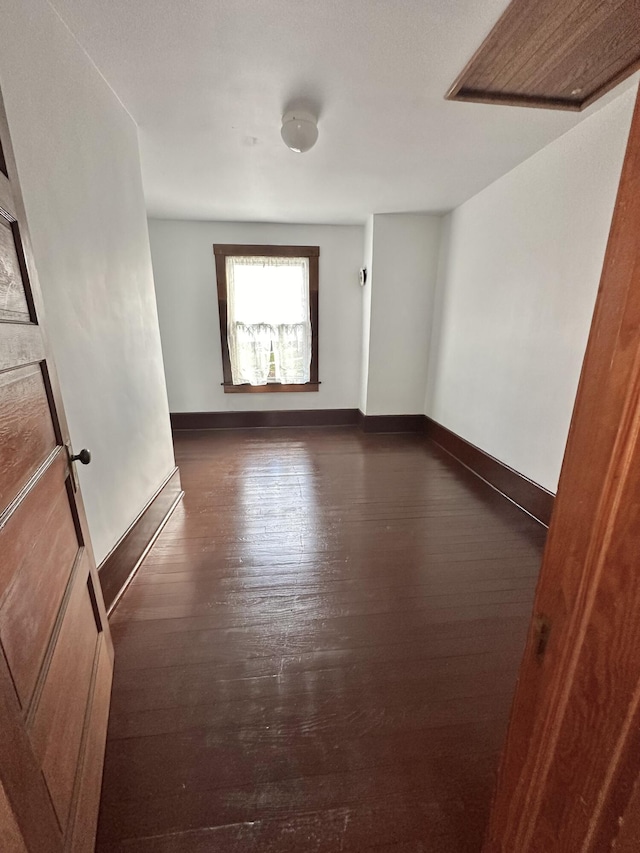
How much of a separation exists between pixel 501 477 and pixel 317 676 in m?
2.02

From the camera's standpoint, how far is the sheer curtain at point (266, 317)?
3.91m

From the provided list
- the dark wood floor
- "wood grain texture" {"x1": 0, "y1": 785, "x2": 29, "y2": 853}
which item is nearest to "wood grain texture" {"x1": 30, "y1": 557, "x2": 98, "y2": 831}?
"wood grain texture" {"x1": 0, "y1": 785, "x2": 29, "y2": 853}

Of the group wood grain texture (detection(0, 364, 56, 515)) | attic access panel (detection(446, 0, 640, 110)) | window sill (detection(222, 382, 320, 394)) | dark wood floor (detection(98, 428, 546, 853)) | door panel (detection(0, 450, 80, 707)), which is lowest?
dark wood floor (detection(98, 428, 546, 853))

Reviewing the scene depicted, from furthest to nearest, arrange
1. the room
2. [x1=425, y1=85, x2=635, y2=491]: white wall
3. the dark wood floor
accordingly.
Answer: [x1=425, y1=85, x2=635, y2=491]: white wall < the dark wood floor < the room

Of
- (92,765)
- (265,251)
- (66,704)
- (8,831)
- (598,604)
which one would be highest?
(265,251)

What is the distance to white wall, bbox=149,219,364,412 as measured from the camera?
379cm

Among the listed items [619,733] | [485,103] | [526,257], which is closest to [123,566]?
[619,733]

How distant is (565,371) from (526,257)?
87cm

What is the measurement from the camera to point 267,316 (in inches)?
158

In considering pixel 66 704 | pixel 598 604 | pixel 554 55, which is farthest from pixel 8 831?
pixel 554 55

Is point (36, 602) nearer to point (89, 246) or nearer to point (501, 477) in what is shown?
point (89, 246)

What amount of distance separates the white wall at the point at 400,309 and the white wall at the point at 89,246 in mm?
2349

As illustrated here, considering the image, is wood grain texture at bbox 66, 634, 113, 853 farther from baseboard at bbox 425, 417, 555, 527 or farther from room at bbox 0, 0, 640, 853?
baseboard at bbox 425, 417, 555, 527

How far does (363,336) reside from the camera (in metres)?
4.15
